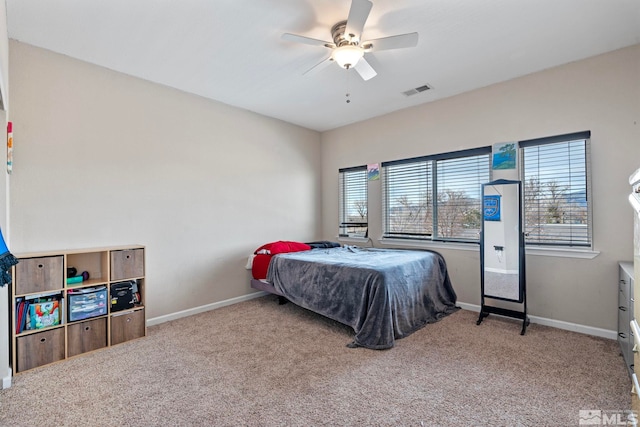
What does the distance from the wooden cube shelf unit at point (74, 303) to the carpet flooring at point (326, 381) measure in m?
0.13

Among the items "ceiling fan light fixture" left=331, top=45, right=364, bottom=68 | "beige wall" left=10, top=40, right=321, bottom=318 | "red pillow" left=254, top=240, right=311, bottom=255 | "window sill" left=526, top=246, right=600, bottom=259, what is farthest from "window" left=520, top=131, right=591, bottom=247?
"beige wall" left=10, top=40, right=321, bottom=318

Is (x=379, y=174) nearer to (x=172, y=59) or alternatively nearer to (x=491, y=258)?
(x=491, y=258)

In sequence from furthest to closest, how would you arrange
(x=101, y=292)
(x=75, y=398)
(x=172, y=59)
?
(x=172, y=59)
(x=101, y=292)
(x=75, y=398)

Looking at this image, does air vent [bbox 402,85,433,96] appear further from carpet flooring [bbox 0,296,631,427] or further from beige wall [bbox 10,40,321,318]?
carpet flooring [bbox 0,296,631,427]

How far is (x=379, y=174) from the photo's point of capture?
14.9 ft

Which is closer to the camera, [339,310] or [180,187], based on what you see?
[339,310]

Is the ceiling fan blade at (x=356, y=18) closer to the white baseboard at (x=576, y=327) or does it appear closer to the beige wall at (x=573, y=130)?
the beige wall at (x=573, y=130)

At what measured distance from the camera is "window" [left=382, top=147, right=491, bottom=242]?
3.67 meters

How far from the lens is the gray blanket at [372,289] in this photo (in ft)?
8.83

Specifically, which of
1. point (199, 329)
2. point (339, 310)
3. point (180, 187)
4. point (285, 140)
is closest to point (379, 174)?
point (285, 140)

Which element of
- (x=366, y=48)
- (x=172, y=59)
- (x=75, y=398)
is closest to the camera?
(x=75, y=398)

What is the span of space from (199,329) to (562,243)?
3824 millimetres

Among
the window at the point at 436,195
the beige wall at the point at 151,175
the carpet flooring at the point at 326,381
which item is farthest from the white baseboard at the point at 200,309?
the window at the point at 436,195

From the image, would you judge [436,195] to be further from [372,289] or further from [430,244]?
[372,289]
